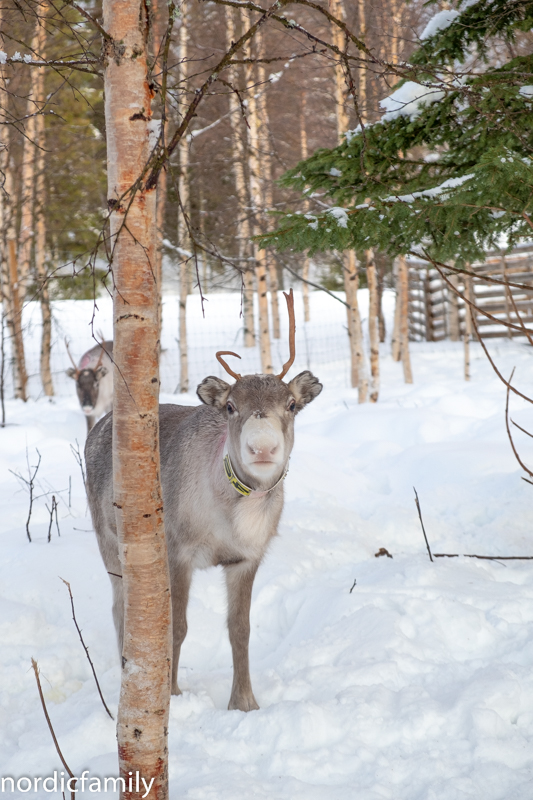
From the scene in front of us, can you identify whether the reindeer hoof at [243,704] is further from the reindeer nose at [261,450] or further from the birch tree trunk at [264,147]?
the birch tree trunk at [264,147]

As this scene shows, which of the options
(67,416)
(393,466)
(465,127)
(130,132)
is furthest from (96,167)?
(130,132)

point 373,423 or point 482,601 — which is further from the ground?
point 373,423

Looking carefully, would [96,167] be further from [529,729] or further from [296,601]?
[529,729]

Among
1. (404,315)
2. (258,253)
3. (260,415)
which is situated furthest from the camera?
(404,315)

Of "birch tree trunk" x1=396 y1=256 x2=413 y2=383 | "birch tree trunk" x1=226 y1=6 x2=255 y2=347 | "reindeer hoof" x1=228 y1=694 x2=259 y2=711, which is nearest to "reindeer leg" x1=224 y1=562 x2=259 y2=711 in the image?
"reindeer hoof" x1=228 y1=694 x2=259 y2=711

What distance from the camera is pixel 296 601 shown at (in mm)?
4379

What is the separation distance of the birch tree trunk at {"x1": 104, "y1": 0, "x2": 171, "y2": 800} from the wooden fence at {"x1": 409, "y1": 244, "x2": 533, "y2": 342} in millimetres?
14033

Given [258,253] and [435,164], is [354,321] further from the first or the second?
[435,164]

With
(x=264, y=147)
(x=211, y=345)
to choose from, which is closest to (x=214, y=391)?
(x=264, y=147)

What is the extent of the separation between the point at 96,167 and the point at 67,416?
7.52 meters

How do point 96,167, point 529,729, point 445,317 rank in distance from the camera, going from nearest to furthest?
1. point 529,729
2. point 96,167
3. point 445,317

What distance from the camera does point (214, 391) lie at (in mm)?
3271

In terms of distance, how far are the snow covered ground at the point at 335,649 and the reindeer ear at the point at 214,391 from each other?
4.99 ft

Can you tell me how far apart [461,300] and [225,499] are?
15271 millimetres
